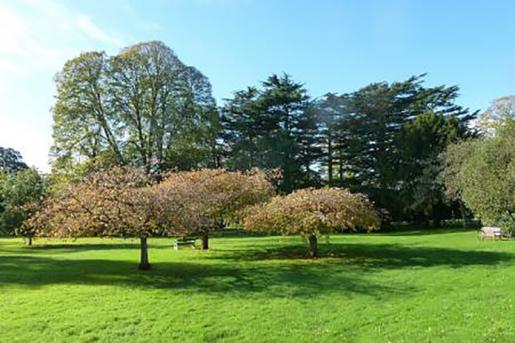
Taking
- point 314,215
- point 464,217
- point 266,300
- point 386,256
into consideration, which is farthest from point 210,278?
point 464,217

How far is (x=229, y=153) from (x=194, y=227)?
98.0ft

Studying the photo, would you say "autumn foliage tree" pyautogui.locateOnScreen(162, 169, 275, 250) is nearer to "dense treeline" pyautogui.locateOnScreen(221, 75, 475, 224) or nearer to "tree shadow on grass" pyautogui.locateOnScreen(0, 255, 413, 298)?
"tree shadow on grass" pyautogui.locateOnScreen(0, 255, 413, 298)

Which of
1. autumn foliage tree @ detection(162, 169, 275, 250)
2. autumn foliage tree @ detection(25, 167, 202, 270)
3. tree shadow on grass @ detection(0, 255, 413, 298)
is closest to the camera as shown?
tree shadow on grass @ detection(0, 255, 413, 298)

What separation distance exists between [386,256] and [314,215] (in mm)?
3521

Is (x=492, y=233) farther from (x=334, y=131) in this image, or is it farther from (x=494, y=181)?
(x=334, y=131)

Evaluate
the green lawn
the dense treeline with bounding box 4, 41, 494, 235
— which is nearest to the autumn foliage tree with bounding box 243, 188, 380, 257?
the green lawn

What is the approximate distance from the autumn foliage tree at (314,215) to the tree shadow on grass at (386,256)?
1.23m

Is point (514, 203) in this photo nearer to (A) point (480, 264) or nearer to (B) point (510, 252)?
(B) point (510, 252)

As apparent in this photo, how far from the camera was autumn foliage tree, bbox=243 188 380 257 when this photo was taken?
711 inches

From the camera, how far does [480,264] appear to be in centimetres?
1526

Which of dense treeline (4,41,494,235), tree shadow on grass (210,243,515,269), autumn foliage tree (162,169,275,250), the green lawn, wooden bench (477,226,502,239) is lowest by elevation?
the green lawn

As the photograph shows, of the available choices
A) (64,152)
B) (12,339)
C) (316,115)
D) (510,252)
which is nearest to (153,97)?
(64,152)

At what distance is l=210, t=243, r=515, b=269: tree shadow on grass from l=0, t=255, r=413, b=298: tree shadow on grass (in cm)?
215

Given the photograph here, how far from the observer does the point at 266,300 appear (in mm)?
10578
